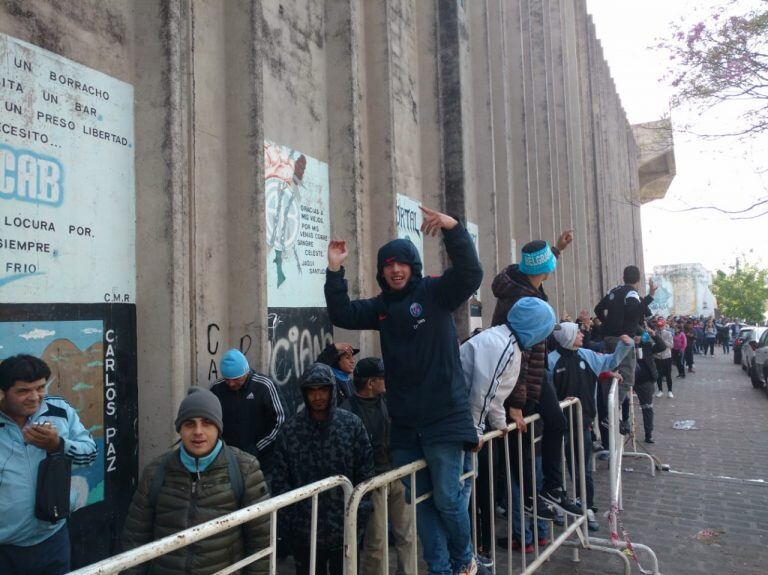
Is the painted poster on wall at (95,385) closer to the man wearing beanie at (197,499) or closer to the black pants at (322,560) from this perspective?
the man wearing beanie at (197,499)

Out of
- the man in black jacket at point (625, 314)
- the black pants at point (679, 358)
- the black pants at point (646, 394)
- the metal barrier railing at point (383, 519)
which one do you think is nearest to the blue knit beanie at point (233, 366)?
the metal barrier railing at point (383, 519)

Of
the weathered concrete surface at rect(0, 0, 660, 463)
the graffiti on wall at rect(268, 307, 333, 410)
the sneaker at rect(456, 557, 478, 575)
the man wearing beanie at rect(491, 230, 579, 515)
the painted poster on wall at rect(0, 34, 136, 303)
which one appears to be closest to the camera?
the sneaker at rect(456, 557, 478, 575)

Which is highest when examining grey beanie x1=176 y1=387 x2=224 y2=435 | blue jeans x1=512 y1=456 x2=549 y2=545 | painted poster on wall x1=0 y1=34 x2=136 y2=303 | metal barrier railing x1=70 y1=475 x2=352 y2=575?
painted poster on wall x1=0 y1=34 x2=136 y2=303

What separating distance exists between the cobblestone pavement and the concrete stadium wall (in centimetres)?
322

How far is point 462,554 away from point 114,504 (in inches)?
105

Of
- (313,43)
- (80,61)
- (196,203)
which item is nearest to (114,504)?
(196,203)

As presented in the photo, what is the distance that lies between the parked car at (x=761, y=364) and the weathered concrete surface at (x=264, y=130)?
8371 mm

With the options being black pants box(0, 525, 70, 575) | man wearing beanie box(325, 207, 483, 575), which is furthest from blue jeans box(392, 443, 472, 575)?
black pants box(0, 525, 70, 575)

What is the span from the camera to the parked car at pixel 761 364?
16.3 m

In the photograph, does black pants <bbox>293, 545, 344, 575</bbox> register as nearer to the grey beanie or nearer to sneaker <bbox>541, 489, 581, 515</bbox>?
the grey beanie

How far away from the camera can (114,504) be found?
430 centimetres

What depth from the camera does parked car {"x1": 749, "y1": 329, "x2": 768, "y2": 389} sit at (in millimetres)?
16266

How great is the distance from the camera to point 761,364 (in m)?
16.7

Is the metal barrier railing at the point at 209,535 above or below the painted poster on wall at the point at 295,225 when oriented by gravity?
below
